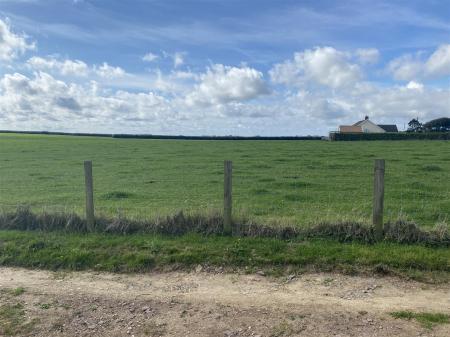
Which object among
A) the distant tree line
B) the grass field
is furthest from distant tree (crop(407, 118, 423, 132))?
the grass field

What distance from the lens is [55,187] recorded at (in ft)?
58.8

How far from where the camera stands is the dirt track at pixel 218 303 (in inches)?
189

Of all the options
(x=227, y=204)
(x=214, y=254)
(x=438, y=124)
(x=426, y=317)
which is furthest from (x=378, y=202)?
(x=438, y=124)

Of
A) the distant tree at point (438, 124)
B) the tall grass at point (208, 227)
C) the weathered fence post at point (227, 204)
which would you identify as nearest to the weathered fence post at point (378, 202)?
the tall grass at point (208, 227)

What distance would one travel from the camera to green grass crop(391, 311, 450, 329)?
4840 millimetres

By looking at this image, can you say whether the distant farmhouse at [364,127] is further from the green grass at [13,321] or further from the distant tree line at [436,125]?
the green grass at [13,321]

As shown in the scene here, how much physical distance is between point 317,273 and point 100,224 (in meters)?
5.12

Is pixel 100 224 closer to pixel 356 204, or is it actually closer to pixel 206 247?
pixel 206 247

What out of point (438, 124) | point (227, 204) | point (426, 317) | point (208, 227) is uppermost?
point (438, 124)

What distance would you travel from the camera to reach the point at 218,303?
5520 mm

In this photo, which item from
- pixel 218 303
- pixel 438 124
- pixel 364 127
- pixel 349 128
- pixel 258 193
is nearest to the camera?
pixel 218 303

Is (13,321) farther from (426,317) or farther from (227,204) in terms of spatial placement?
(426,317)

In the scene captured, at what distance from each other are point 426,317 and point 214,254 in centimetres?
367

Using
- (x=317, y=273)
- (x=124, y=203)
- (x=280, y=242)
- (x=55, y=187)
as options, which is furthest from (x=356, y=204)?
(x=55, y=187)
